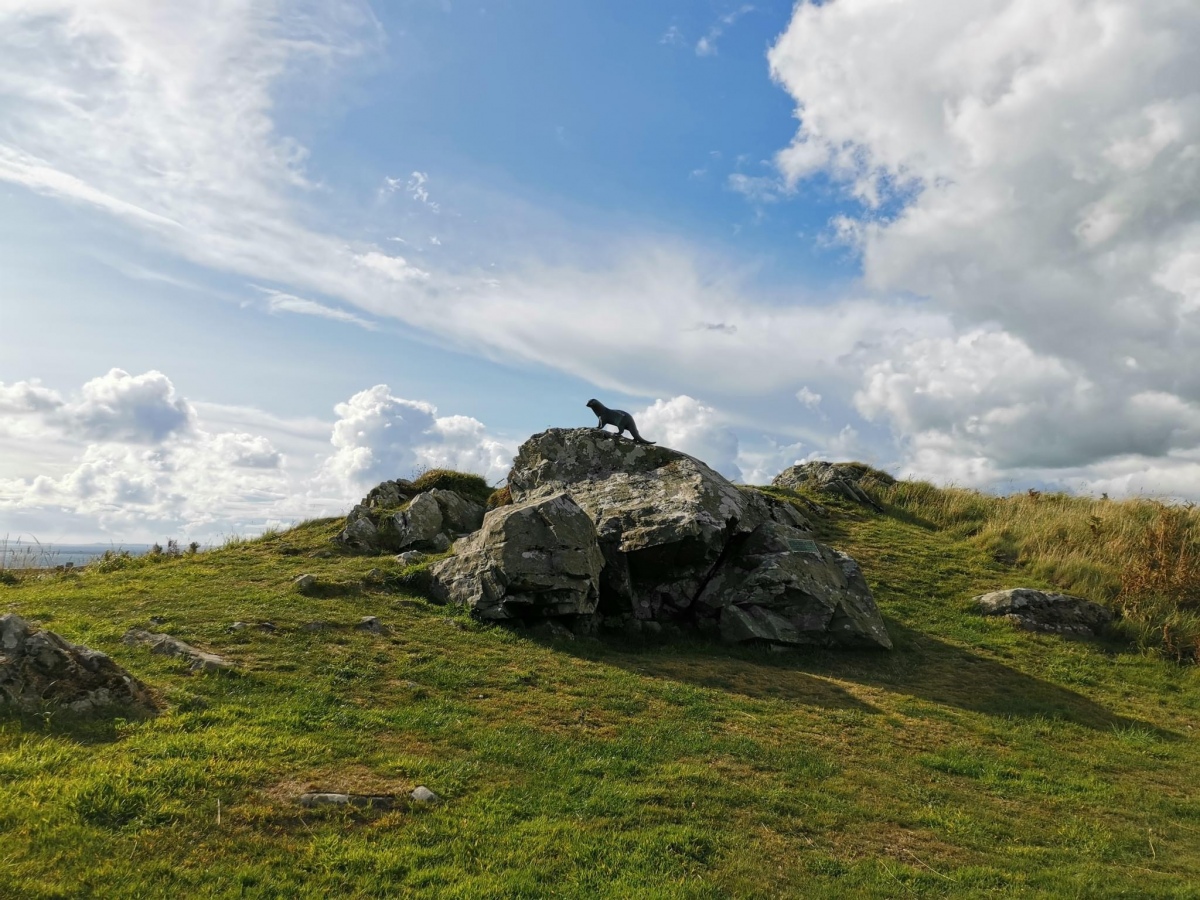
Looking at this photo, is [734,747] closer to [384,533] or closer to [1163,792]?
[1163,792]

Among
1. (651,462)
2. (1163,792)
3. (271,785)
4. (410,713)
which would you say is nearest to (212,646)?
(410,713)

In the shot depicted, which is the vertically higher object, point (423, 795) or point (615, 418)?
point (615, 418)

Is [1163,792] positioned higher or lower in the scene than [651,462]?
lower

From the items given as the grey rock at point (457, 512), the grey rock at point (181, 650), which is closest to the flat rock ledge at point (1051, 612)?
the grey rock at point (457, 512)

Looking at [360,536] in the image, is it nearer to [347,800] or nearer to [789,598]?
[789,598]

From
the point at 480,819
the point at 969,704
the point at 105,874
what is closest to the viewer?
the point at 105,874

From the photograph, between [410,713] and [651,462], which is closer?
[410,713]

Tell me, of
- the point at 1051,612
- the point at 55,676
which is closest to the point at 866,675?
→ the point at 1051,612

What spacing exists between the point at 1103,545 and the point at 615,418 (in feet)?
55.4

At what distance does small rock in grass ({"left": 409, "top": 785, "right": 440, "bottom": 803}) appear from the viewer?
7.55 metres

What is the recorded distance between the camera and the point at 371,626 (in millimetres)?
13984

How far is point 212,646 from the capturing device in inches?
470

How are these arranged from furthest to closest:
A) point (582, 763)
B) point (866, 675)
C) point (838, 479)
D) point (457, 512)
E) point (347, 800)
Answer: point (838, 479) → point (457, 512) → point (866, 675) → point (582, 763) → point (347, 800)

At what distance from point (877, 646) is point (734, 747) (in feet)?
25.8
